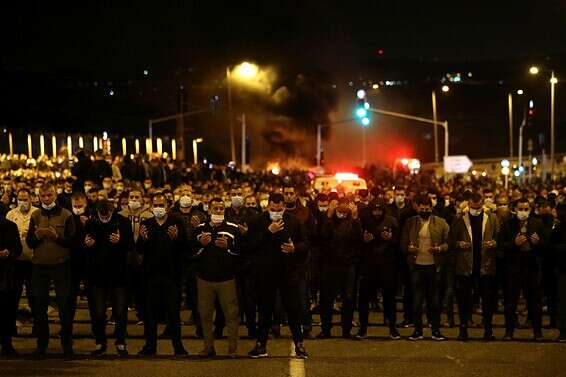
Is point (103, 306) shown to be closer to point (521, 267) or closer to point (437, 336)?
Answer: point (437, 336)

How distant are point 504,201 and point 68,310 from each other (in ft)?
23.4

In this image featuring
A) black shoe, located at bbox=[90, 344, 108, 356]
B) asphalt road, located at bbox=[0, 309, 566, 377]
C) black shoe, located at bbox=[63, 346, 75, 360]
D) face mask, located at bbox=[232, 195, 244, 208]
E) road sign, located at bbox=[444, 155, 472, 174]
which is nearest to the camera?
asphalt road, located at bbox=[0, 309, 566, 377]

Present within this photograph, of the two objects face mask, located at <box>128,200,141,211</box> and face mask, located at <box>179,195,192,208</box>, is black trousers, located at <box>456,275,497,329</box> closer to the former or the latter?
face mask, located at <box>179,195,192,208</box>

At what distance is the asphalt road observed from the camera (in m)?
10.7

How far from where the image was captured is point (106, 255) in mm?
12023

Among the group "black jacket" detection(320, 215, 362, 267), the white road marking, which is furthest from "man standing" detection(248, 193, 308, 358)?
"black jacket" detection(320, 215, 362, 267)

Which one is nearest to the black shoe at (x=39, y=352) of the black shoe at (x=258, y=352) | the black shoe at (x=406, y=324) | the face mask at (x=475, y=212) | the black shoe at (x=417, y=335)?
the black shoe at (x=258, y=352)

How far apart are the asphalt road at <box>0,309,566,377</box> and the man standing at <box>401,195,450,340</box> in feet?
1.31

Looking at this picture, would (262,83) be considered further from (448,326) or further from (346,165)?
(448,326)

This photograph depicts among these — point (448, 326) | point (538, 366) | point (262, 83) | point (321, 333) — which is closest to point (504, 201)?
point (448, 326)

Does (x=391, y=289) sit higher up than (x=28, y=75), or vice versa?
(x=28, y=75)

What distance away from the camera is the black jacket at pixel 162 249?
1203 cm

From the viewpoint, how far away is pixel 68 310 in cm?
1204

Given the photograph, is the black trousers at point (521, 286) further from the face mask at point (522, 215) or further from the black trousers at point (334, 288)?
the black trousers at point (334, 288)
